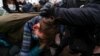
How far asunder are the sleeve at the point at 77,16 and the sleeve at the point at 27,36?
546 millimetres

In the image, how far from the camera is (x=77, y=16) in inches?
65.2

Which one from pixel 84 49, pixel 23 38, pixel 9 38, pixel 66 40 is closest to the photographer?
pixel 84 49

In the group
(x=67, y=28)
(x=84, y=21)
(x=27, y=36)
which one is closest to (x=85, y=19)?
(x=84, y=21)

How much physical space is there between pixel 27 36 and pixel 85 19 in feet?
2.37

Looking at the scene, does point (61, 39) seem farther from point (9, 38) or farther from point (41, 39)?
point (9, 38)

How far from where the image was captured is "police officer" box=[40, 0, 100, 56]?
1.66 metres

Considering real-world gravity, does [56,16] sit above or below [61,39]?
above

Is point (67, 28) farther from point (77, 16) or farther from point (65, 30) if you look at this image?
point (77, 16)

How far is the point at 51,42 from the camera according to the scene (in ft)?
6.81

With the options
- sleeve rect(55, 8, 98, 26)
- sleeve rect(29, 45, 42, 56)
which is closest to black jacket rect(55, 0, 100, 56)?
sleeve rect(55, 8, 98, 26)

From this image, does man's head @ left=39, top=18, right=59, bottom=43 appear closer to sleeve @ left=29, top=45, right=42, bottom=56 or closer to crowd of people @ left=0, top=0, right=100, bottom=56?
crowd of people @ left=0, top=0, right=100, bottom=56

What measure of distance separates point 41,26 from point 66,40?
23 cm

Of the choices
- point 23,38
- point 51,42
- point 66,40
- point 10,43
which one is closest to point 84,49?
point 66,40

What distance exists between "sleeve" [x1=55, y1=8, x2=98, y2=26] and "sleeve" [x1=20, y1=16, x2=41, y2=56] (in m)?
0.55
